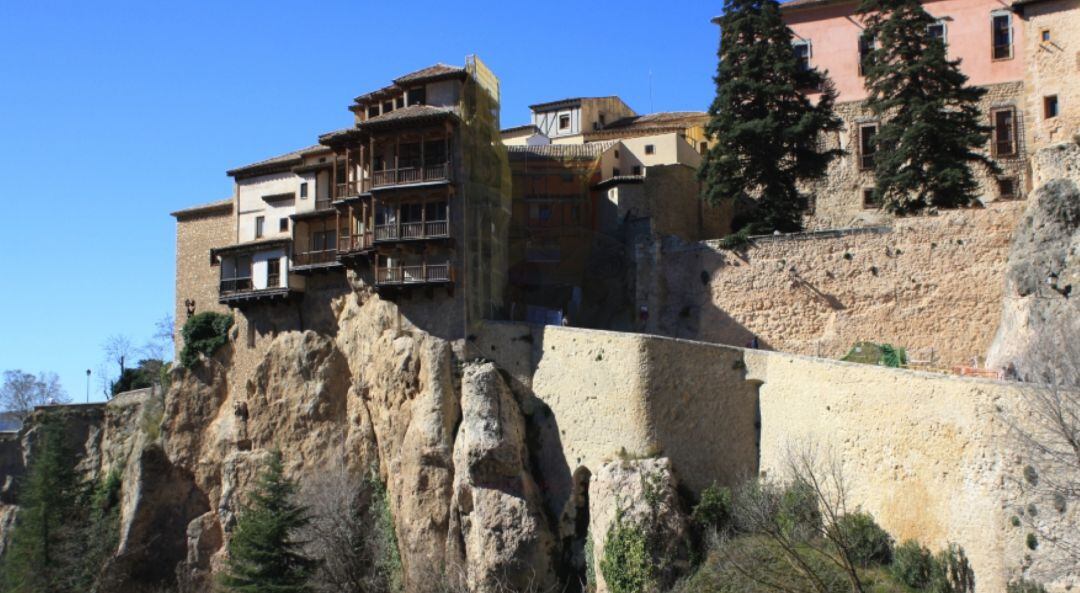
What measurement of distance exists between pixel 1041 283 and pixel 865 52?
18927mm

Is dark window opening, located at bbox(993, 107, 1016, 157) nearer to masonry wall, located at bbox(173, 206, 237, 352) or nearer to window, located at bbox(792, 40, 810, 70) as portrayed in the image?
window, located at bbox(792, 40, 810, 70)

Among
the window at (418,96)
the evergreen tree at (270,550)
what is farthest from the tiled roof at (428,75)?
the evergreen tree at (270,550)

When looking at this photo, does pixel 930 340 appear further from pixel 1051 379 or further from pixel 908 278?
pixel 1051 379

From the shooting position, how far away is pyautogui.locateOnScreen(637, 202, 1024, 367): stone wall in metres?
37.3

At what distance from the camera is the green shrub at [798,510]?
29625mm

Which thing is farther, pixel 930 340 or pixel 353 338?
pixel 353 338

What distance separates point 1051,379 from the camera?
2903cm

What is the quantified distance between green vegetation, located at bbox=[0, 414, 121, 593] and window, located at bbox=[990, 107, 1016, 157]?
38.9 m

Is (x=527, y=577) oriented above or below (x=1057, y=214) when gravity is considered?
below

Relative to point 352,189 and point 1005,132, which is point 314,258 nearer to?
point 352,189

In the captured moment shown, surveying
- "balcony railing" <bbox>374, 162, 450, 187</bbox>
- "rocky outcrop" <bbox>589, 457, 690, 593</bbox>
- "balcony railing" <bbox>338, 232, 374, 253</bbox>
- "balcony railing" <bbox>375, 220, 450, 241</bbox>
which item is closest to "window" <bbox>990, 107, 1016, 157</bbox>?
"rocky outcrop" <bbox>589, 457, 690, 593</bbox>

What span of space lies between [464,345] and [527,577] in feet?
27.8

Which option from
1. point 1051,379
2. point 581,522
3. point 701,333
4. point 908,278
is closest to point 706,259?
point 701,333

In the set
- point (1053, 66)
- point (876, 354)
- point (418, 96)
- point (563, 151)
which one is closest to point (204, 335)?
point (418, 96)
